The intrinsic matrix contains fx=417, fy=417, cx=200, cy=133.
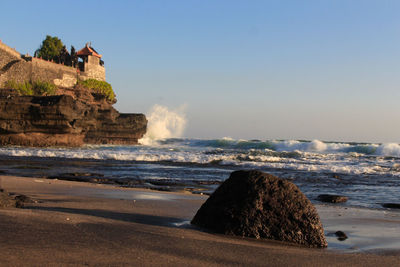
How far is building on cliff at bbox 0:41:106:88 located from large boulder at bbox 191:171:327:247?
44247 millimetres

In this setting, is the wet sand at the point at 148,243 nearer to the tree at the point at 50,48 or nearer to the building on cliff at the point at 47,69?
the building on cliff at the point at 47,69

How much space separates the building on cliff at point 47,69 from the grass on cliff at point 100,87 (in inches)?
51.2

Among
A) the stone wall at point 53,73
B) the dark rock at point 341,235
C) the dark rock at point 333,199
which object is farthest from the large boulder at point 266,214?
the stone wall at point 53,73

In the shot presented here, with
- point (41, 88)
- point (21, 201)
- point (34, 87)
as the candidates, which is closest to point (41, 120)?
point (41, 88)

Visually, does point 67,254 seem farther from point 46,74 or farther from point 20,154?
point 46,74

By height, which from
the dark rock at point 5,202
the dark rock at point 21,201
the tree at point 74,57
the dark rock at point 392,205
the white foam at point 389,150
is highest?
the tree at point 74,57

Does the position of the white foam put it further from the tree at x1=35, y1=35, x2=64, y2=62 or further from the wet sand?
the tree at x1=35, y1=35, x2=64, y2=62

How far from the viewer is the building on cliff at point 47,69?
4434 cm

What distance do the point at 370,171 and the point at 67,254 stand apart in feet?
48.2

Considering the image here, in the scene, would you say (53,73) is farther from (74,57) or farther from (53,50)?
(53,50)

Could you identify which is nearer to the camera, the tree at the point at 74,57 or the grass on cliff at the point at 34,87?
the grass on cliff at the point at 34,87

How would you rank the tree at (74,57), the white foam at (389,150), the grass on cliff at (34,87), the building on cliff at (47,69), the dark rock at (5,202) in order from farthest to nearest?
the tree at (74,57) < the grass on cliff at (34,87) < the building on cliff at (47,69) < the white foam at (389,150) < the dark rock at (5,202)

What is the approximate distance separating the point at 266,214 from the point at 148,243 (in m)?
1.40

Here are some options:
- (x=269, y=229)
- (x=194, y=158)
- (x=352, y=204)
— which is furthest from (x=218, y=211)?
(x=194, y=158)
